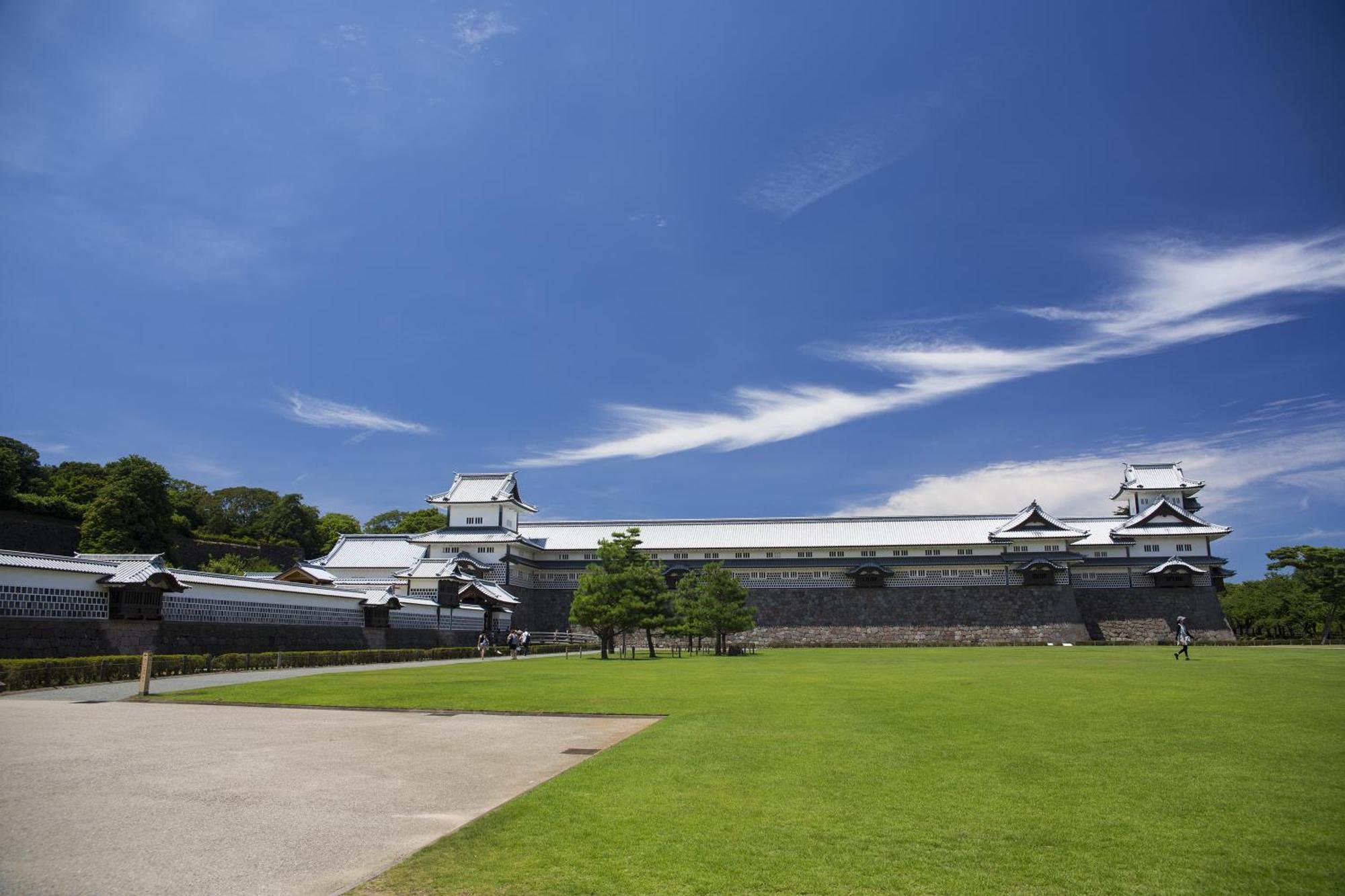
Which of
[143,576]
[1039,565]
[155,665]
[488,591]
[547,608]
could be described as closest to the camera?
[155,665]

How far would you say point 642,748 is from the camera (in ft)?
34.7

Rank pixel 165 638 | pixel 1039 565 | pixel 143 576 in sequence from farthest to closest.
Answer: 1. pixel 1039 565
2. pixel 165 638
3. pixel 143 576

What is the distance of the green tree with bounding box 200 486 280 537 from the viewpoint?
82.1 metres

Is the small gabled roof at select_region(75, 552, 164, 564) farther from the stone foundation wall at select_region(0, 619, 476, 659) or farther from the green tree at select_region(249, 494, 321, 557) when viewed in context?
the green tree at select_region(249, 494, 321, 557)

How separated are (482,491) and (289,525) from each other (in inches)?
1261

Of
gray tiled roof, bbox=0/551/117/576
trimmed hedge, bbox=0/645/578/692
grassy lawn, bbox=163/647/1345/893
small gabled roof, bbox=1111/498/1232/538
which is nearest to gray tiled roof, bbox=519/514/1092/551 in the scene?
small gabled roof, bbox=1111/498/1232/538

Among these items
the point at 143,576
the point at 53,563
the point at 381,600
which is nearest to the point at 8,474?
the point at 381,600

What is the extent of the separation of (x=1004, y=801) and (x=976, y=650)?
1599 inches

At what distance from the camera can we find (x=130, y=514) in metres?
57.1

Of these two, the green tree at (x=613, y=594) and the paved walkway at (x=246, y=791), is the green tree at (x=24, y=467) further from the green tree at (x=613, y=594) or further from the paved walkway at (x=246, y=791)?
the paved walkway at (x=246, y=791)

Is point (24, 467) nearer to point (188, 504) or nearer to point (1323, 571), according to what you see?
point (188, 504)

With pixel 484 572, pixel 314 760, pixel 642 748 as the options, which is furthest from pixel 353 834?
pixel 484 572

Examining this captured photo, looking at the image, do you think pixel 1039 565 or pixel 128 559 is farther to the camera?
pixel 1039 565

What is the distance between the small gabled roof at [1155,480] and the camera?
2522 inches
